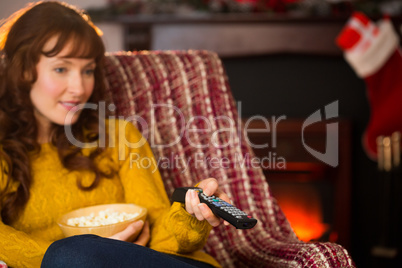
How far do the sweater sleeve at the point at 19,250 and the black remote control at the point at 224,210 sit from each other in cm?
32

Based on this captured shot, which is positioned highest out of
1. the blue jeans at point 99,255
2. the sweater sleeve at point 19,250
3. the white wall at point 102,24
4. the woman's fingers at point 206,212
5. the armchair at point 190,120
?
the white wall at point 102,24

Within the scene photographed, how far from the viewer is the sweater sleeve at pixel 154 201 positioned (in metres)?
1.12

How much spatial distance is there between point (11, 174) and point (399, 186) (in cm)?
197

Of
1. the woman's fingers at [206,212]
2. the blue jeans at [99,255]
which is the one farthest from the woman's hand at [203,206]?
the blue jeans at [99,255]

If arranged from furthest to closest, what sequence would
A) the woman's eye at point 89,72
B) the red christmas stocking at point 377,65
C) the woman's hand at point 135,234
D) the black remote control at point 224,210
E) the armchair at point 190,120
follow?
the red christmas stocking at point 377,65
the armchair at point 190,120
the woman's eye at point 89,72
the woman's hand at point 135,234
the black remote control at point 224,210

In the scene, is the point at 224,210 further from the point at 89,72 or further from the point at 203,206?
the point at 89,72

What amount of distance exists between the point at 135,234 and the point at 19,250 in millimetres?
250

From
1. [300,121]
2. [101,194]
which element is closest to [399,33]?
[300,121]

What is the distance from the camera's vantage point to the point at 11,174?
48.0 inches

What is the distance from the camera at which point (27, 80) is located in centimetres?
125

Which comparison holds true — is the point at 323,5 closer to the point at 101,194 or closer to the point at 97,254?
the point at 101,194

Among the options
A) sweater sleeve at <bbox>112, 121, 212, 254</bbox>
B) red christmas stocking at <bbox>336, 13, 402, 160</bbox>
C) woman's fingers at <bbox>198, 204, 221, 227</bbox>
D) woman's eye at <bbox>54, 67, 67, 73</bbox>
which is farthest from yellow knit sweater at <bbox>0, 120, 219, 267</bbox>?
red christmas stocking at <bbox>336, 13, 402, 160</bbox>

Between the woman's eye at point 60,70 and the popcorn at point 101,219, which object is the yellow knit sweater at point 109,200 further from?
the woman's eye at point 60,70

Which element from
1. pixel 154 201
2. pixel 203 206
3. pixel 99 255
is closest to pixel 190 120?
pixel 154 201
